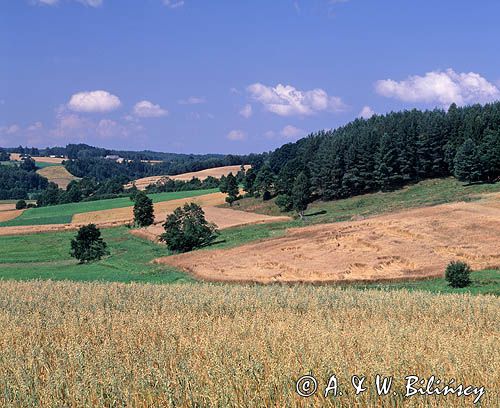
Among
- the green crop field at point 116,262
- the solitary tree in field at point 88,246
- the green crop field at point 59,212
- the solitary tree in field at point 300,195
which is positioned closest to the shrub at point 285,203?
the solitary tree in field at point 300,195

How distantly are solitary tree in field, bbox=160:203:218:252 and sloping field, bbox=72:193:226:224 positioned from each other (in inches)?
913

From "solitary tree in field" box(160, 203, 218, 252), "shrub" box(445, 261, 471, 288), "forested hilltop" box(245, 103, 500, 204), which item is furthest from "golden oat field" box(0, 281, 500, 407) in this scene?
"forested hilltop" box(245, 103, 500, 204)

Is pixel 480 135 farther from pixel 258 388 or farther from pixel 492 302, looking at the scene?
pixel 258 388

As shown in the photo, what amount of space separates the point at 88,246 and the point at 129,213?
134 ft

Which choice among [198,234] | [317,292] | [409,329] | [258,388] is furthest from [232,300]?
[198,234]

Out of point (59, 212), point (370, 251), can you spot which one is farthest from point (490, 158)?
point (59, 212)

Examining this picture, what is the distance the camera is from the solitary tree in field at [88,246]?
212 feet

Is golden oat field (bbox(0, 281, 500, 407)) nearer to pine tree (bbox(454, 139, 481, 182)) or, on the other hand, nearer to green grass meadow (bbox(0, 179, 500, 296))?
green grass meadow (bbox(0, 179, 500, 296))

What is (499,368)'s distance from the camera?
843 cm

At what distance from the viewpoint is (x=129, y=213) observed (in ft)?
348

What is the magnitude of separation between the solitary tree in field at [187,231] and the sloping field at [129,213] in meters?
23.2

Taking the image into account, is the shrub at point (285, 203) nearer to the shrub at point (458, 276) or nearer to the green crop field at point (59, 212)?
the green crop field at point (59, 212)

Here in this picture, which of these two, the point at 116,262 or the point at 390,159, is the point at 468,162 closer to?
the point at 390,159

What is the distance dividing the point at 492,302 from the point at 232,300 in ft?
29.5
